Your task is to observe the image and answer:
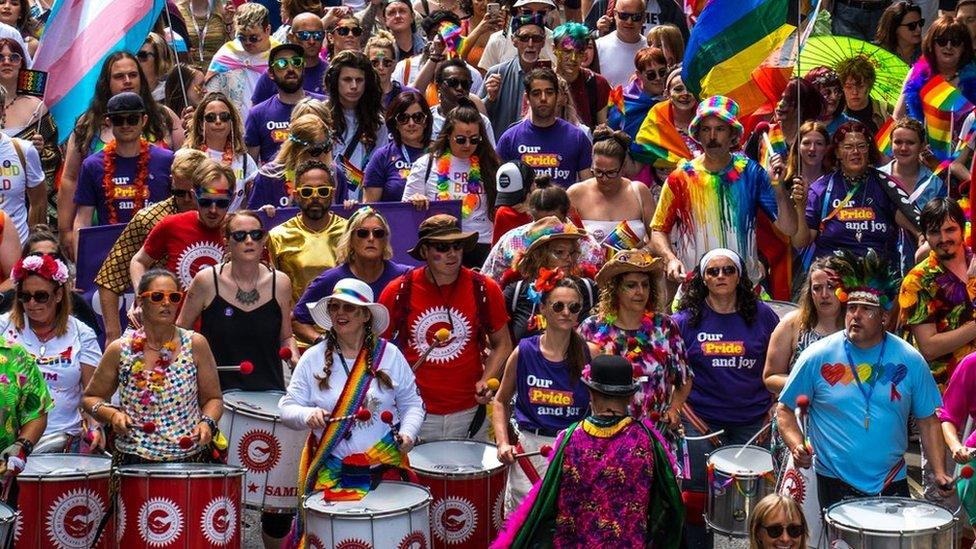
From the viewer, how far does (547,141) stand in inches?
578

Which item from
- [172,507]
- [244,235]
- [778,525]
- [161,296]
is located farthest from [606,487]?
[244,235]

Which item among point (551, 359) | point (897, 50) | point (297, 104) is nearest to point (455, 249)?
point (551, 359)

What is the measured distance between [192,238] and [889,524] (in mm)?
4767

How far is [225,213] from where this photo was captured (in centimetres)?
1286

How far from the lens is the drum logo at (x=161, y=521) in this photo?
10.5 metres

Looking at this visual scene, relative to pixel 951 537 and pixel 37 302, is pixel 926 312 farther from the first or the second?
pixel 37 302

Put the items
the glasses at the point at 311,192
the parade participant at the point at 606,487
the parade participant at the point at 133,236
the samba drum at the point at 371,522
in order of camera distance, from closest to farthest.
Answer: the parade participant at the point at 606,487 < the samba drum at the point at 371,522 < the parade participant at the point at 133,236 < the glasses at the point at 311,192

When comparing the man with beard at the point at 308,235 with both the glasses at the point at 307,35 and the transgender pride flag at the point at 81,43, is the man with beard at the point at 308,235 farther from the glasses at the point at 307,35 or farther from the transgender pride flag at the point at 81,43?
the glasses at the point at 307,35

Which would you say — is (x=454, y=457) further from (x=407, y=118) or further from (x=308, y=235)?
(x=407, y=118)

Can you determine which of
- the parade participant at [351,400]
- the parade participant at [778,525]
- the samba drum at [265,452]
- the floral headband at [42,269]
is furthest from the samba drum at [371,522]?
the floral headband at [42,269]

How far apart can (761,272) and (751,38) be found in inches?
65.1

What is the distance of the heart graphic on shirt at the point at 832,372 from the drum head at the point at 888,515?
64 cm

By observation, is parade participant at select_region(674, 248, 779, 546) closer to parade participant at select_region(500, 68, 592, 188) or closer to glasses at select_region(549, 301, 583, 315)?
glasses at select_region(549, 301, 583, 315)

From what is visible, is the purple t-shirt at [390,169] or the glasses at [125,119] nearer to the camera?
the glasses at [125,119]
